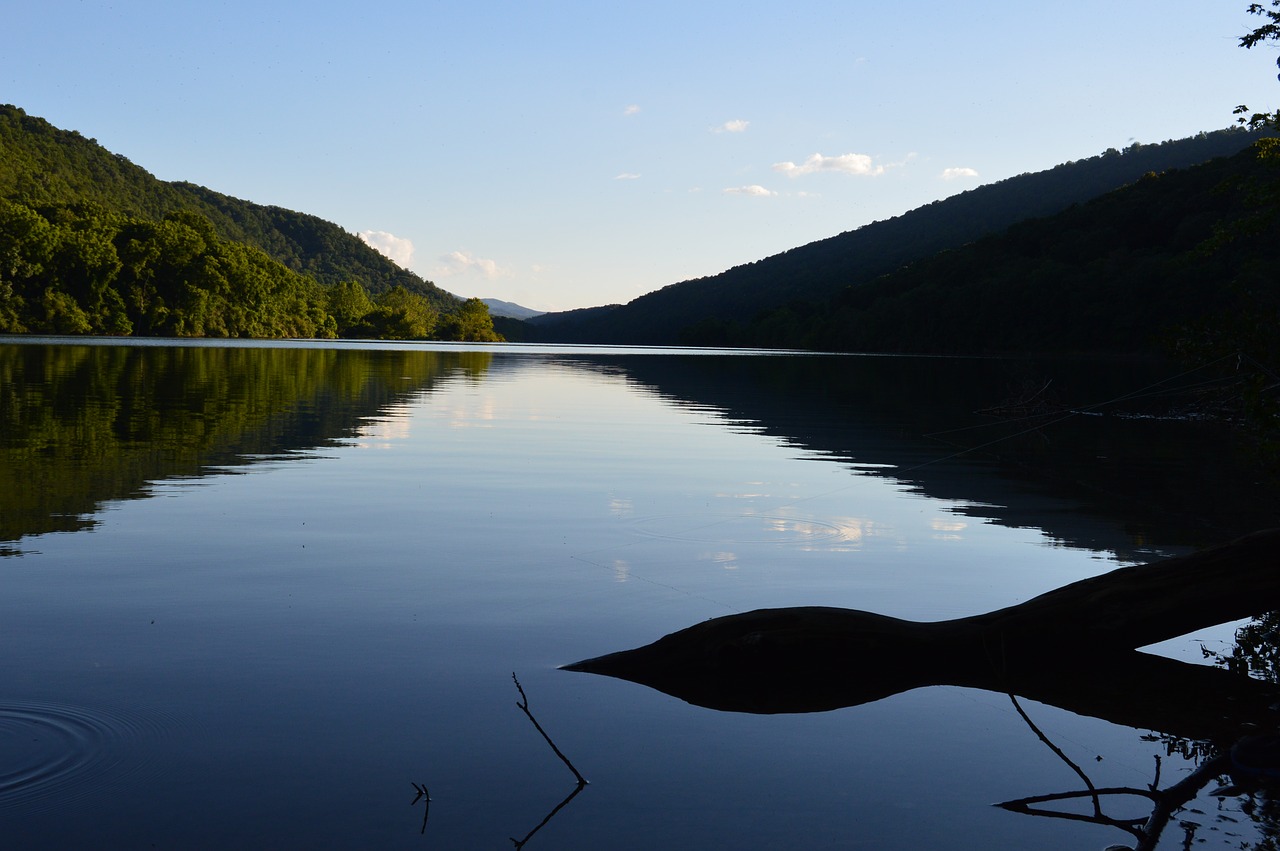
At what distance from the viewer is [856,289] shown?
17775 centimetres

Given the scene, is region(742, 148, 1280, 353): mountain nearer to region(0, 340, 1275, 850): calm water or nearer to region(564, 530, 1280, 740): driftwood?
region(0, 340, 1275, 850): calm water

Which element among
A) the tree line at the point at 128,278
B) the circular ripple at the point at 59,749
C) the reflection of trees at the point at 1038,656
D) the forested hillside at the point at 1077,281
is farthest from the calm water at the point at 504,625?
the tree line at the point at 128,278

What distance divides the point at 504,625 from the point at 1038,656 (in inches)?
158

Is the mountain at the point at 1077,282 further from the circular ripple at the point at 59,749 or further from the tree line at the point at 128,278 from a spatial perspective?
the tree line at the point at 128,278

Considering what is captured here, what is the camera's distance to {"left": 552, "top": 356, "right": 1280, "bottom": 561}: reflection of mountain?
14.1 m

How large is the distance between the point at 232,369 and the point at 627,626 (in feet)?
151

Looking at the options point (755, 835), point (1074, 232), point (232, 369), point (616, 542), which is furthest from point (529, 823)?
Result: point (1074, 232)

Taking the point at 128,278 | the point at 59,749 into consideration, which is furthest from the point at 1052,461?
the point at 128,278

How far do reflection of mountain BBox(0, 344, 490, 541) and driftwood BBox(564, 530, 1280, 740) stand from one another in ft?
26.2

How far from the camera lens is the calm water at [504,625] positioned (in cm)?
507

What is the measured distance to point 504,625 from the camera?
8352mm

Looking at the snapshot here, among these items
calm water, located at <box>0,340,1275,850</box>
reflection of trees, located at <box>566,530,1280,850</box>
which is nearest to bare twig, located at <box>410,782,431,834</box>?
calm water, located at <box>0,340,1275,850</box>

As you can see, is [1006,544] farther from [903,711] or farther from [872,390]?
[872,390]

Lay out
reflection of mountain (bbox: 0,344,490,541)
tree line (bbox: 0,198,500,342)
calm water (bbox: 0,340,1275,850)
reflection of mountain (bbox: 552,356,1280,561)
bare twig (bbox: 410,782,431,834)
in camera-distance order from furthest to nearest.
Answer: tree line (bbox: 0,198,500,342), reflection of mountain (bbox: 552,356,1280,561), reflection of mountain (bbox: 0,344,490,541), calm water (bbox: 0,340,1275,850), bare twig (bbox: 410,782,431,834)
